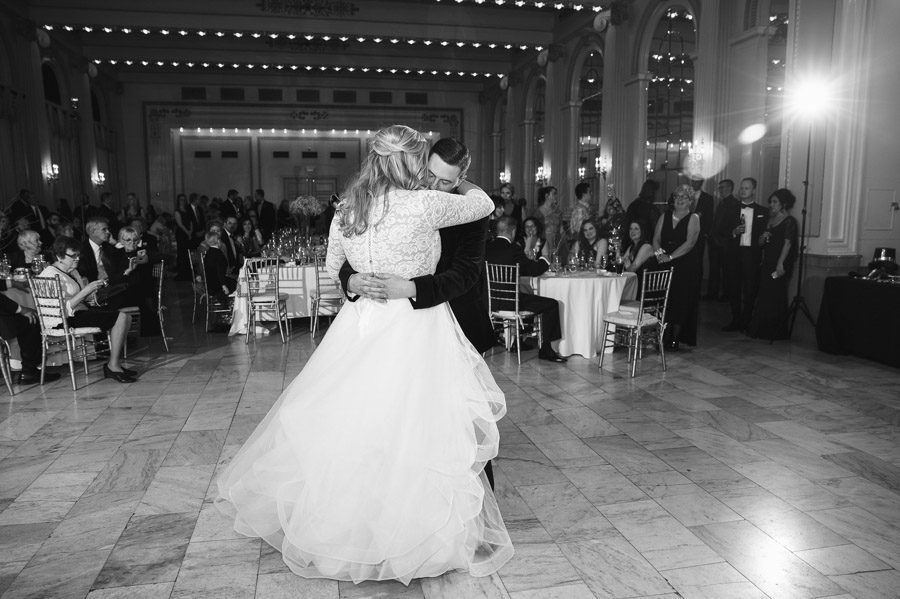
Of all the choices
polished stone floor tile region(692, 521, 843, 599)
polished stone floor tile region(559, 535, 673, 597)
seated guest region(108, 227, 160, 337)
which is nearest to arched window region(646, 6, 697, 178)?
seated guest region(108, 227, 160, 337)

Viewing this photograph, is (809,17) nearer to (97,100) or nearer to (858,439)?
(858,439)

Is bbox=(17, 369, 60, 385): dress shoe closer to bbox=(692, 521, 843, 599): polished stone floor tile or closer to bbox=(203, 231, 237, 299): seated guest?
bbox=(203, 231, 237, 299): seated guest

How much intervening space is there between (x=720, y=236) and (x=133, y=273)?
6226 millimetres

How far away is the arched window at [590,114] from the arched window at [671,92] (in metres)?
2.00

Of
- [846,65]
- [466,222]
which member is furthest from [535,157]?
[466,222]

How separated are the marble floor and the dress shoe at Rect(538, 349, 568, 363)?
0.37 m

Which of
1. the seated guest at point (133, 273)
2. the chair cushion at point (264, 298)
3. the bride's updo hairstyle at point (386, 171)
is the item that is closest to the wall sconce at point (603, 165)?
the chair cushion at point (264, 298)

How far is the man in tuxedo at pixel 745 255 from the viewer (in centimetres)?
733

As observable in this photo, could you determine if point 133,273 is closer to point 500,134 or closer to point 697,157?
point 697,157

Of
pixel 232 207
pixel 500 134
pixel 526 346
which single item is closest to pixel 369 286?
pixel 526 346

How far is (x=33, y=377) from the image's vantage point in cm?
530

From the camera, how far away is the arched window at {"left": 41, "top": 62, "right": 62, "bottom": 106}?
43.3 feet

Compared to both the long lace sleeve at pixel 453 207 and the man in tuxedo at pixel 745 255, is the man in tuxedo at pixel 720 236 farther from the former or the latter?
the long lace sleeve at pixel 453 207

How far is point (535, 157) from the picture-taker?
52.1 ft
